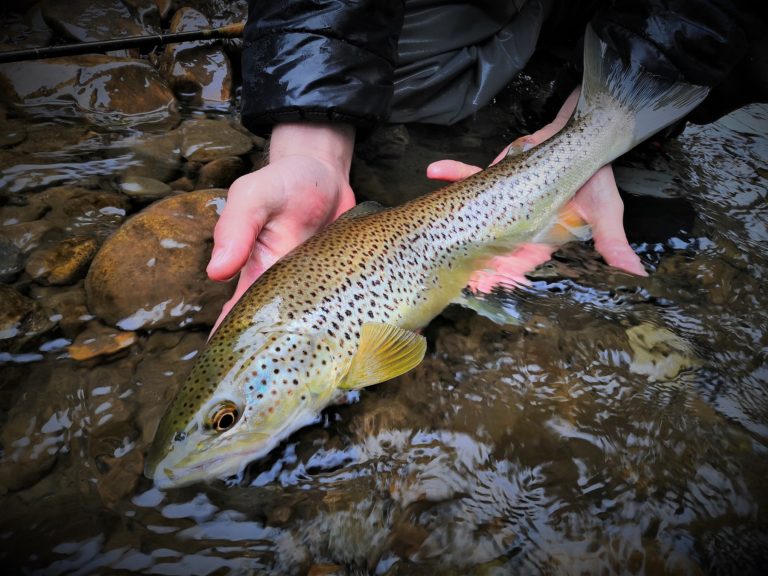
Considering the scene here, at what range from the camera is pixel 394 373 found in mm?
1944

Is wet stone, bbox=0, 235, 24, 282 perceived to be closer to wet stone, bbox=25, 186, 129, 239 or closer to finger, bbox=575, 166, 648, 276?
wet stone, bbox=25, 186, 129, 239

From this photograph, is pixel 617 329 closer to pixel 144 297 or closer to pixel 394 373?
pixel 394 373

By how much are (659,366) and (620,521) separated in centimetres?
87

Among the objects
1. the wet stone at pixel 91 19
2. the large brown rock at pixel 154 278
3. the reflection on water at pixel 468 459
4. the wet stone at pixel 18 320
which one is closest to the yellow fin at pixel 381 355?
the reflection on water at pixel 468 459

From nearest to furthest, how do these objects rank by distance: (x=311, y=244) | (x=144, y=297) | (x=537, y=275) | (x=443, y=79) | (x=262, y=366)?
(x=262, y=366) < (x=311, y=244) < (x=144, y=297) < (x=537, y=275) < (x=443, y=79)

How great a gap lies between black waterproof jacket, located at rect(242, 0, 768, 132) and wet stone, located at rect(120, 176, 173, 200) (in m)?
0.86

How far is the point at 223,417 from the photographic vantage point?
1727mm

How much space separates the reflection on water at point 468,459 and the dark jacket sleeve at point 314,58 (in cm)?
134

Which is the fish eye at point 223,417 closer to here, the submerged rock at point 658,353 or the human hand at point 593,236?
the human hand at point 593,236

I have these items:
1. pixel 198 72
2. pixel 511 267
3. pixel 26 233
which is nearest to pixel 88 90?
pixel 198 72

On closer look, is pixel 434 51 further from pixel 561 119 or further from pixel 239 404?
pixel 239 404

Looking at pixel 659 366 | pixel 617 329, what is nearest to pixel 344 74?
pixel 617 329

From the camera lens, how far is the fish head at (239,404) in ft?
5.47

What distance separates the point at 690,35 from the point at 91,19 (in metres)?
4.88
